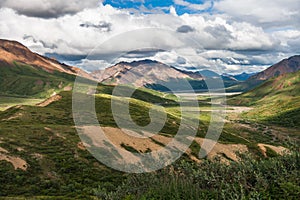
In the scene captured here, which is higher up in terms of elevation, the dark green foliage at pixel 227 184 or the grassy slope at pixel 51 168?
the dark green foliage at pixel 227 184

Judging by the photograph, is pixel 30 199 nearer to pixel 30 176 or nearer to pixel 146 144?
pixel 30 176

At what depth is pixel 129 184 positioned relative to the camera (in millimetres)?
90688

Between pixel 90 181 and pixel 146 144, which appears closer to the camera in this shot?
pixel 90 181

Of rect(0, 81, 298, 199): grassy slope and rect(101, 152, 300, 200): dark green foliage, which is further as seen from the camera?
rect(0, 81, 298, 199): grassy slope

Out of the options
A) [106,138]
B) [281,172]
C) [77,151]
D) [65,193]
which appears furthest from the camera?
[106,138]

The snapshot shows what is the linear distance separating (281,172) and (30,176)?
248 ft

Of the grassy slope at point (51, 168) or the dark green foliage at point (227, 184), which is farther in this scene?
the grassy slope at point (51, 168)

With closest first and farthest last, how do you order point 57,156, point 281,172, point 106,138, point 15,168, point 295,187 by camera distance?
1. point 295,187
2. point 281,172
3. point 15,168
4. point 57,156
5. point 106,138

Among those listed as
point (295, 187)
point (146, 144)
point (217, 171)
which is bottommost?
point (146, 144)

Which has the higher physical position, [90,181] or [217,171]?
[217,171]

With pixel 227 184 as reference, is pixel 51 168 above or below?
below

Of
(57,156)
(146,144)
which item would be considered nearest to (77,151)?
(57,156)

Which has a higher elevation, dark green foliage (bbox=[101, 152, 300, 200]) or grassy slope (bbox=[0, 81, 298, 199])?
dark green foliage (bbox=[101, 152, 300, 200])

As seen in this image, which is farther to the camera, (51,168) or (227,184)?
(51,168)
